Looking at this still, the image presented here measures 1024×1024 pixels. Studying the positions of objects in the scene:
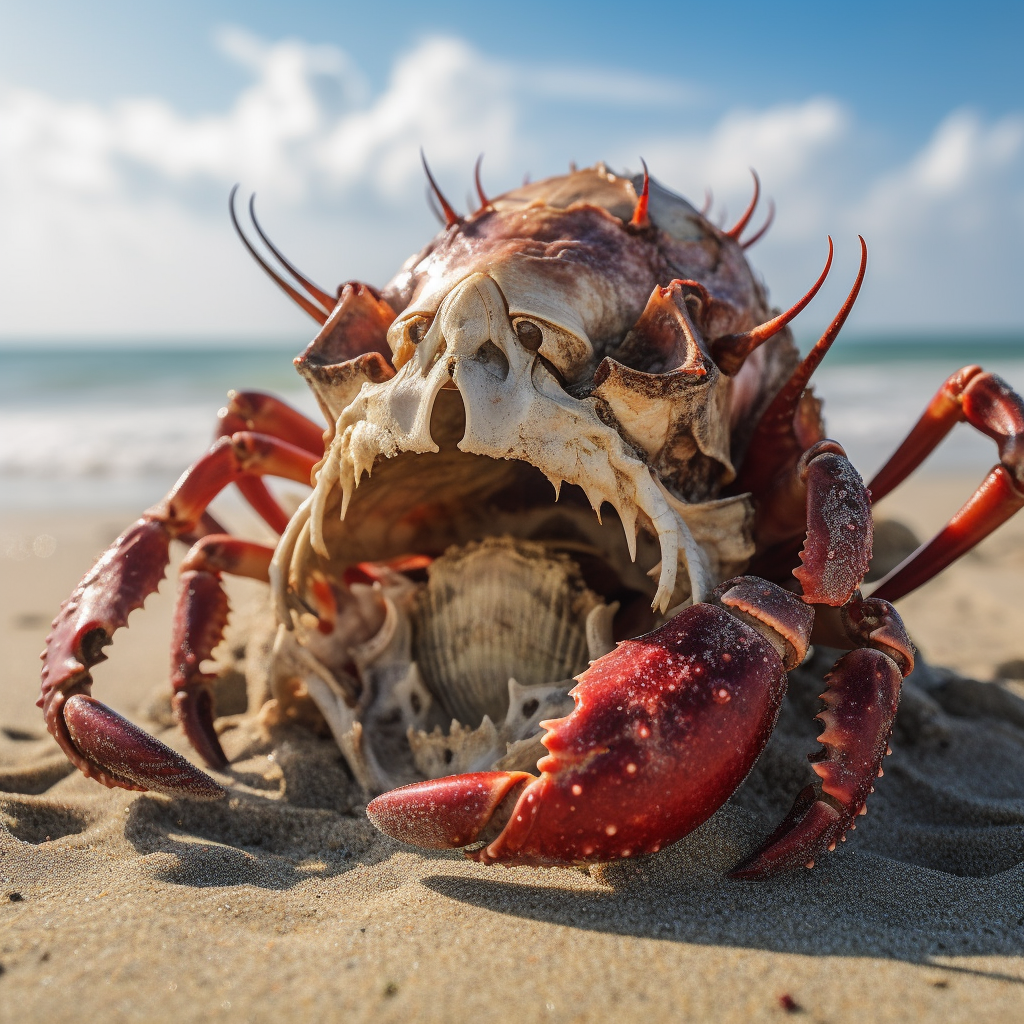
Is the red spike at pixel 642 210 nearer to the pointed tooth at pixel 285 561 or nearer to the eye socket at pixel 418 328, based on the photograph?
the eye socket at pixel 418 328

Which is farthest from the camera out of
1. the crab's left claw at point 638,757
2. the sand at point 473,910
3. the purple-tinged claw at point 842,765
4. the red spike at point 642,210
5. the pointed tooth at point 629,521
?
the red spike at point 642,210

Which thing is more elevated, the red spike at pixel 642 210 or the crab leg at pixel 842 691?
the red spike at pixel 642 210

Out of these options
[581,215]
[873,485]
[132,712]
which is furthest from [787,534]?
[132,712]

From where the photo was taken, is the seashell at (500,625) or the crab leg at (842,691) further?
the seashell at (500,625)

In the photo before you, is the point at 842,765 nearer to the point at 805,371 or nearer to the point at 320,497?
the point at 805,371

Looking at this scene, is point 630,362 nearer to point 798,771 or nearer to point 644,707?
point 644,707

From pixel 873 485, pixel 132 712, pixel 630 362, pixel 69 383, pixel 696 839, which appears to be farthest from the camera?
pixel 69 383

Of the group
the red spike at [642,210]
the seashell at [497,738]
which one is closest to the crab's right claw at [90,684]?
the seashell at [497,738]
